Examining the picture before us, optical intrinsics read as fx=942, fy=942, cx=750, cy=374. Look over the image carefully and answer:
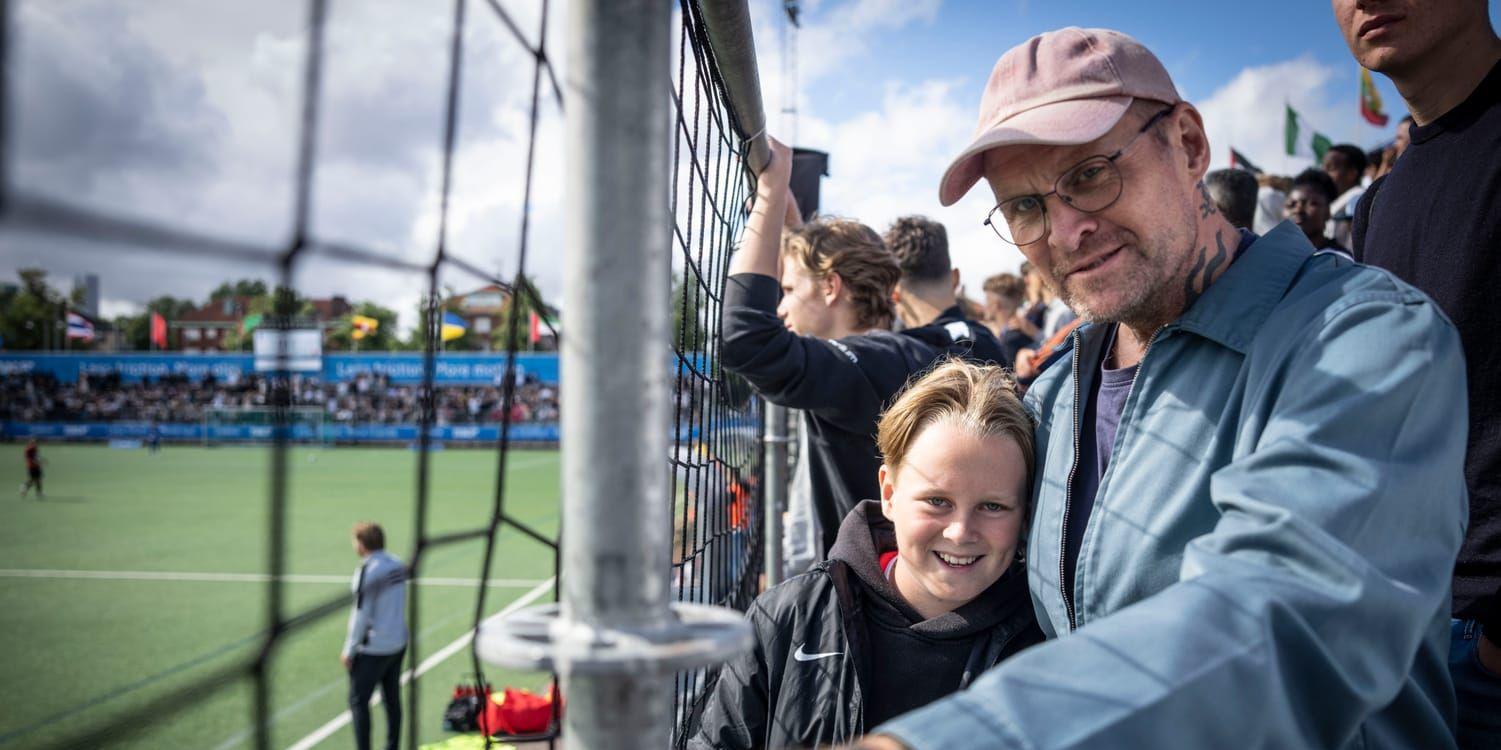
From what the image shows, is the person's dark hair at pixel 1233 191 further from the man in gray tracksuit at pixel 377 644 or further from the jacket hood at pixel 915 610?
the man in gray tracksuit at pixel 377 644

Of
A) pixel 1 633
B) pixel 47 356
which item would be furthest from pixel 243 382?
pixel 1 633

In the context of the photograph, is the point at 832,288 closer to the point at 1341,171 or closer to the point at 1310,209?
the point at 1310,209

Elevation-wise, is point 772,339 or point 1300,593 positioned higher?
point 772,339

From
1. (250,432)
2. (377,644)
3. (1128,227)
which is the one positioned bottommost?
(377,644)

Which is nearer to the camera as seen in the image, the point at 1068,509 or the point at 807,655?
the point at 1068,509

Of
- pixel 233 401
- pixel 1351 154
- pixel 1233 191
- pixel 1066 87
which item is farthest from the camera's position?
pixel 233 401

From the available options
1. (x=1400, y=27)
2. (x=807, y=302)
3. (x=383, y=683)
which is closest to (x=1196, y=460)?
(x=1400, y=27)

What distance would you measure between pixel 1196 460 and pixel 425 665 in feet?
29.8

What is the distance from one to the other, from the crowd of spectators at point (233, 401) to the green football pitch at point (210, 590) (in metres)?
9.66

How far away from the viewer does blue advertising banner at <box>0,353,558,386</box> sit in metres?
30.7

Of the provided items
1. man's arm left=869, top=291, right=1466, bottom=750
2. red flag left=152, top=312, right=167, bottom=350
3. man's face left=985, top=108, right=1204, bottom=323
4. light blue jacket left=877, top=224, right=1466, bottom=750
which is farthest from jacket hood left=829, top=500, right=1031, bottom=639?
red flag left=152, top=312, right=167, bottom=350

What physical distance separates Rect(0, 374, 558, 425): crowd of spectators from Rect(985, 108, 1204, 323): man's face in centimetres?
3526

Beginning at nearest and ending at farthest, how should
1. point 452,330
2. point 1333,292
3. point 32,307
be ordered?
point 1333,292 < point 32,307 < point 452,330

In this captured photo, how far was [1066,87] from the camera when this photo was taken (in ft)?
4.52
